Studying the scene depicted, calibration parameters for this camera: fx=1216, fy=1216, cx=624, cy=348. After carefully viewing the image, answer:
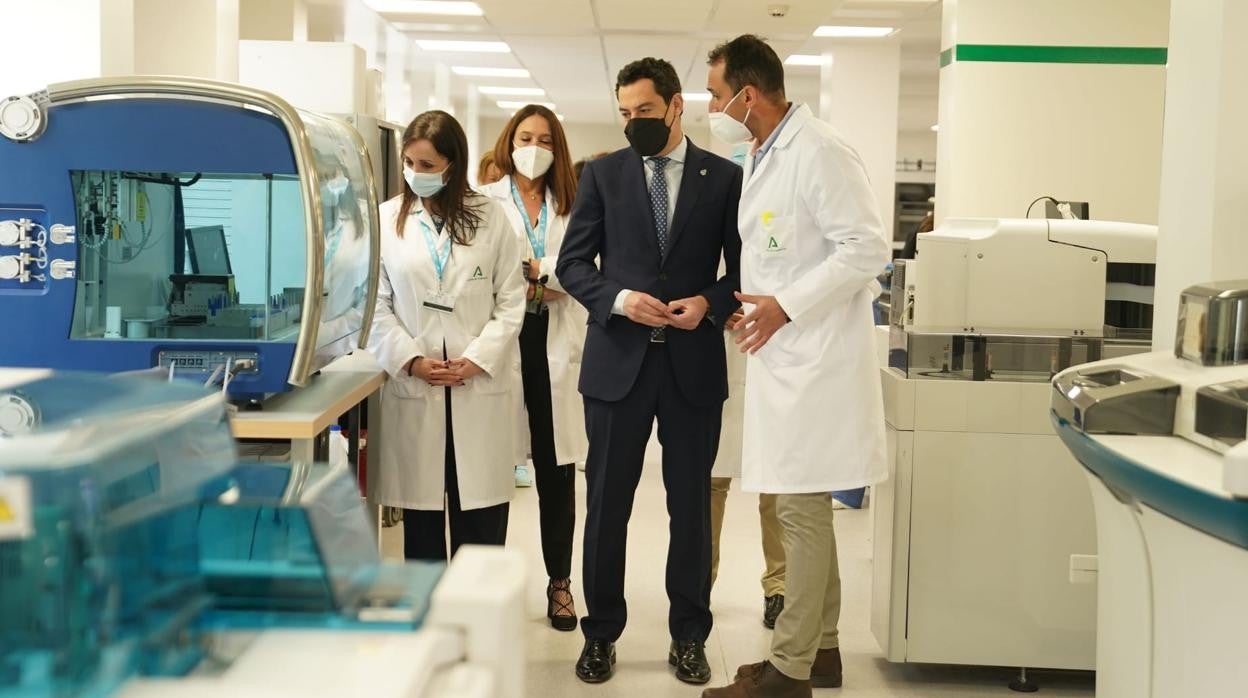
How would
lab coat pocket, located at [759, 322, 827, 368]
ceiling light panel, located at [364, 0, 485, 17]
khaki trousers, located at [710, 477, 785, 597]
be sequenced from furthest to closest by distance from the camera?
ceiling light panel, located at [364, 0, 485, 17] → khaki trousers, located at [710, 477, 785, 597] → lab coat pocket, located at [759, 322, 827, 368]

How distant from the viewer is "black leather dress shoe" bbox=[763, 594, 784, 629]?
3.63 metres

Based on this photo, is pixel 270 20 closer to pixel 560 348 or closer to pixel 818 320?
pixel 560 348

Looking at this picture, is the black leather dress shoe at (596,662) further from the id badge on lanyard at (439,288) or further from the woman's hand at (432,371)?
the id badge on lanyard at (439,288)

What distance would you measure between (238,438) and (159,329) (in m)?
0.29

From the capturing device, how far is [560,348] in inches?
147

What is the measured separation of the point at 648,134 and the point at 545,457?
1042 millimetres

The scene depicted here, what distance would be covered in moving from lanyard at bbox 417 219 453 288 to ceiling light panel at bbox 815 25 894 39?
632cm

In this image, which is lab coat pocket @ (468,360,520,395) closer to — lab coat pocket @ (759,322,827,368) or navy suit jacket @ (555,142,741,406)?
navy suit jacket @ (555,142,741,406)

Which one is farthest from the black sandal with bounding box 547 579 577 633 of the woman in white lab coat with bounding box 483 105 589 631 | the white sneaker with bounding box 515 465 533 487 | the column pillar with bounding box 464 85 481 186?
the column pillar with bounding box 464 85 481 186

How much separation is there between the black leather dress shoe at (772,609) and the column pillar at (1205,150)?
143 centimetres

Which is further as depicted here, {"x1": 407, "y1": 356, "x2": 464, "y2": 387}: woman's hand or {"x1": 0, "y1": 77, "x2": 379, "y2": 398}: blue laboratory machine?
{"x1": 407, "y1": 356, "x2": 464, "y2": 387}: woman's hand

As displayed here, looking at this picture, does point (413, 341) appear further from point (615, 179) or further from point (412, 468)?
point (615, 179)

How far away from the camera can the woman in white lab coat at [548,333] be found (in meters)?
3.56

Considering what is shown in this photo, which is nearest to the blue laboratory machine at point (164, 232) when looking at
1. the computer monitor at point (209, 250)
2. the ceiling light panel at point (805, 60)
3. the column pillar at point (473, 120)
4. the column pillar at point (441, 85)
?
the computer monitor at point (209, 250)
